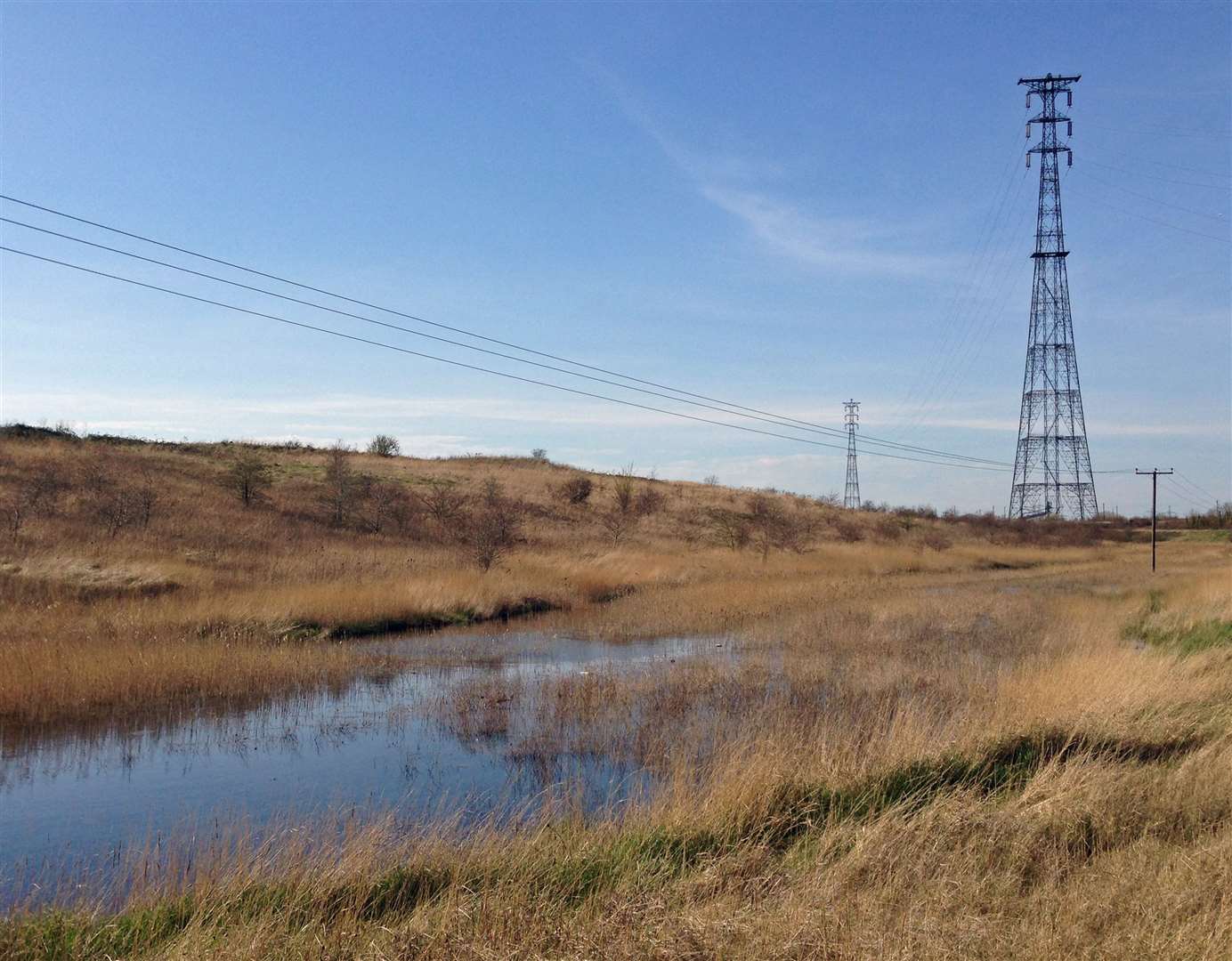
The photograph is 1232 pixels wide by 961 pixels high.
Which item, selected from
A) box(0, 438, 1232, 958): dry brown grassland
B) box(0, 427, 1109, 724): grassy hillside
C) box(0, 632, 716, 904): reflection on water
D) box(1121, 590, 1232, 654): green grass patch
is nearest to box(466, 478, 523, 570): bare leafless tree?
box(0, 427, 1109, 724): grassy hillside

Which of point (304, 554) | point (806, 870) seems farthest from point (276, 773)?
point (304, 554)

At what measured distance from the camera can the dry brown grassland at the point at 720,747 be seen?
5.69 metres

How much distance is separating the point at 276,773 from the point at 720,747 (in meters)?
5.28

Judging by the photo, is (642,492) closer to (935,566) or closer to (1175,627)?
(935,566)

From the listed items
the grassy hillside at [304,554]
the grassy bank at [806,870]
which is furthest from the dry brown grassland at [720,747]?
the grassy hillside at [304,554]

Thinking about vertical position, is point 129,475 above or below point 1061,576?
above

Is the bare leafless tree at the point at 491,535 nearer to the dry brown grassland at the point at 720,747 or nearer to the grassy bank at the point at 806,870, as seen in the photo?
the dry brown grassland at the point at 720,747

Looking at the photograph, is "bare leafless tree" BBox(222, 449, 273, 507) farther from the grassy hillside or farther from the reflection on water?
the reflection on water

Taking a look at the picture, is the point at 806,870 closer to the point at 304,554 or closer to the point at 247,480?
the point at 304,554

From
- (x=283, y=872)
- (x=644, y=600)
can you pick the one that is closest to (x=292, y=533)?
(x=644, y=600)

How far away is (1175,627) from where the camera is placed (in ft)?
69.4

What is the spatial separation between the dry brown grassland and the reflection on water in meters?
0.61

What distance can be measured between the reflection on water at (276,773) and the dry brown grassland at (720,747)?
0.61 metres

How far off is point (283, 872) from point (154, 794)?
15.0 feet
